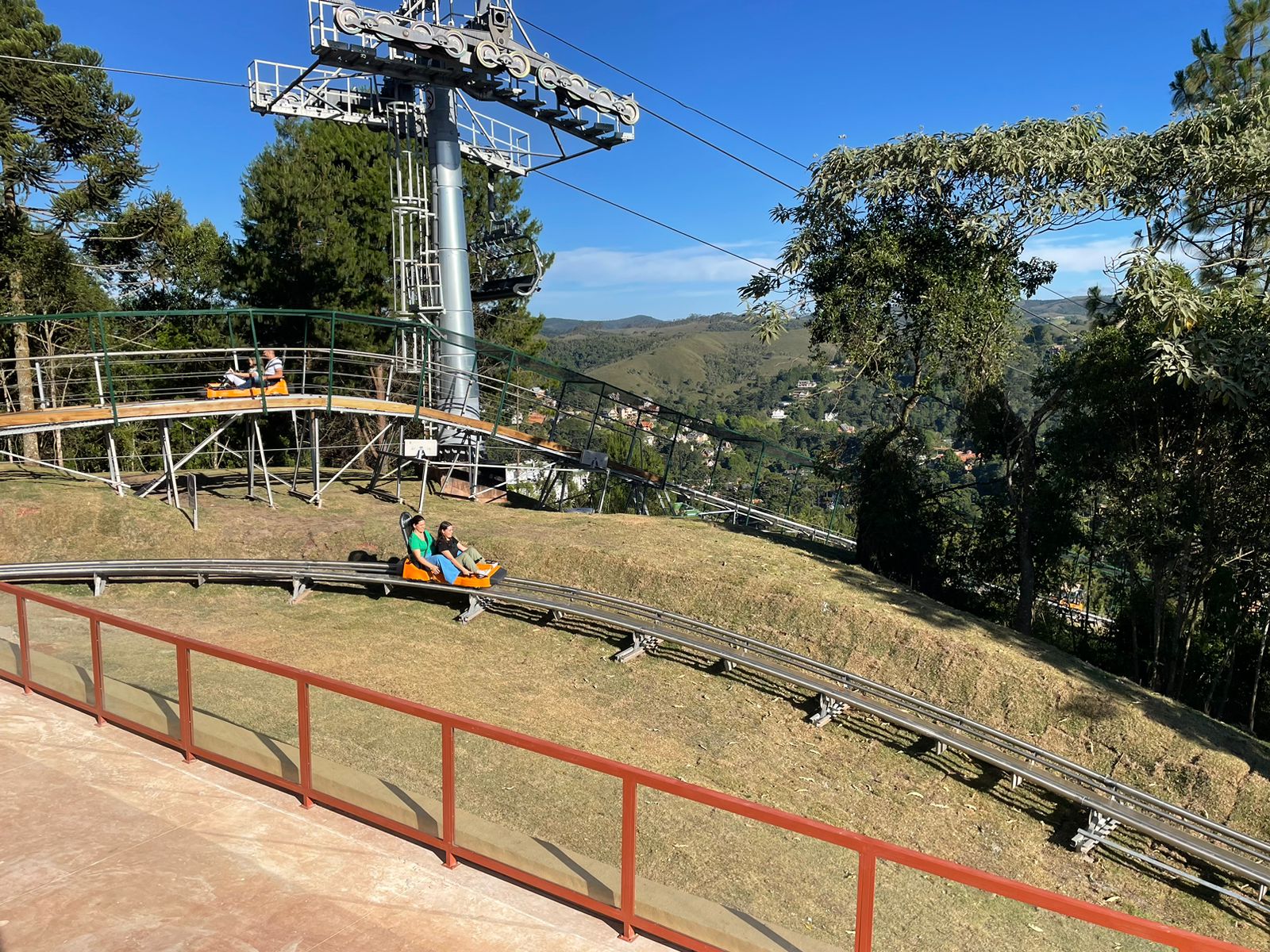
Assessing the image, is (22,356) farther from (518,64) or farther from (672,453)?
(672,453)

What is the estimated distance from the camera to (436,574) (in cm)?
1363

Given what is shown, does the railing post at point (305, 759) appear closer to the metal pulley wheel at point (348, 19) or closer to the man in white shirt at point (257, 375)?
the man in white shirt at point (257, 375)

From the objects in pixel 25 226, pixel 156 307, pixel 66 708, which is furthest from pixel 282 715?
pixel 156 307

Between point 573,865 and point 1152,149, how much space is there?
14903mm

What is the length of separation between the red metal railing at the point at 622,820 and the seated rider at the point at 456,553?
20.8 feet

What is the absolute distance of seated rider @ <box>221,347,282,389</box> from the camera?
16922 millimetres

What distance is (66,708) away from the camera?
7777 mm

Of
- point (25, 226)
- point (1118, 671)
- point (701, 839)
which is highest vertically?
point (25, 226)

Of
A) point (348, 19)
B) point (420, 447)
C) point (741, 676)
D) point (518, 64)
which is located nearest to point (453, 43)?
point (518, 64)

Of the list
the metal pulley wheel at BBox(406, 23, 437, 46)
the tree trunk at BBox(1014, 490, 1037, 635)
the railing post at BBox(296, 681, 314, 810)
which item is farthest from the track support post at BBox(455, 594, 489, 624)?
the metal pulley wheel at BBox(406, 23, 437, 46)

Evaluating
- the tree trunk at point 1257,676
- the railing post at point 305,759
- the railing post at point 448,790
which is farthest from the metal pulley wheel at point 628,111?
the railing post at point 448,790

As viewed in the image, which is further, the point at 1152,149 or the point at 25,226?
the point at 25,226

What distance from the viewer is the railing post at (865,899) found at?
419 cm

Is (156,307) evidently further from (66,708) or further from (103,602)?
(66,708)
